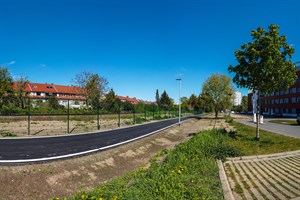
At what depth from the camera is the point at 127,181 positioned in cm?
559

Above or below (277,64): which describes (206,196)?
below

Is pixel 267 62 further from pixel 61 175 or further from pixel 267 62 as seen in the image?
pixel 61 175

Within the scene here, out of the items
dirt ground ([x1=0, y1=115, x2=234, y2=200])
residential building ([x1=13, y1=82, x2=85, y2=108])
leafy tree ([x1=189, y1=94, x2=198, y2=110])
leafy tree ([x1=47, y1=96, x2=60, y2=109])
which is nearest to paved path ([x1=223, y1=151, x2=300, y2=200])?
dirt ground ([x1=0, y1=115, x2=234, y2=200])

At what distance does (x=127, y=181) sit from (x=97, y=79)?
4070 cm

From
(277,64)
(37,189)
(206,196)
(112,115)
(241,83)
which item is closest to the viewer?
(206,196)

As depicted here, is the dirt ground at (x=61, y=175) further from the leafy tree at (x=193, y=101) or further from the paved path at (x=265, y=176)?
the leafy tree at (x=193, y=101)

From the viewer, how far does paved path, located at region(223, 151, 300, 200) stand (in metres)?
4.68

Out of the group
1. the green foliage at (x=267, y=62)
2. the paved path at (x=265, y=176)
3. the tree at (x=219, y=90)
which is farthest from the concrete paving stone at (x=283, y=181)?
the tree at (x=219, y=90)

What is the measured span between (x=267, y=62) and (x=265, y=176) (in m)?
7.32

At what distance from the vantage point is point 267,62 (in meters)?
10.6

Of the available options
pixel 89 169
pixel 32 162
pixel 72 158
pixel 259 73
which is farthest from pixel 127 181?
pixel 259 73

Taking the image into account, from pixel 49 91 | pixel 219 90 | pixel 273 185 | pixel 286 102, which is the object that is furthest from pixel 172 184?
pixel 49 91

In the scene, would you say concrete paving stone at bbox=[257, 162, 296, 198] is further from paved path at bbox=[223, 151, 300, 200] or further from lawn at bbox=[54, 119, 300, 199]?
lawn at bbox=[54, 119, 300, 199]

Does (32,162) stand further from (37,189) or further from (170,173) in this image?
(170,173)
